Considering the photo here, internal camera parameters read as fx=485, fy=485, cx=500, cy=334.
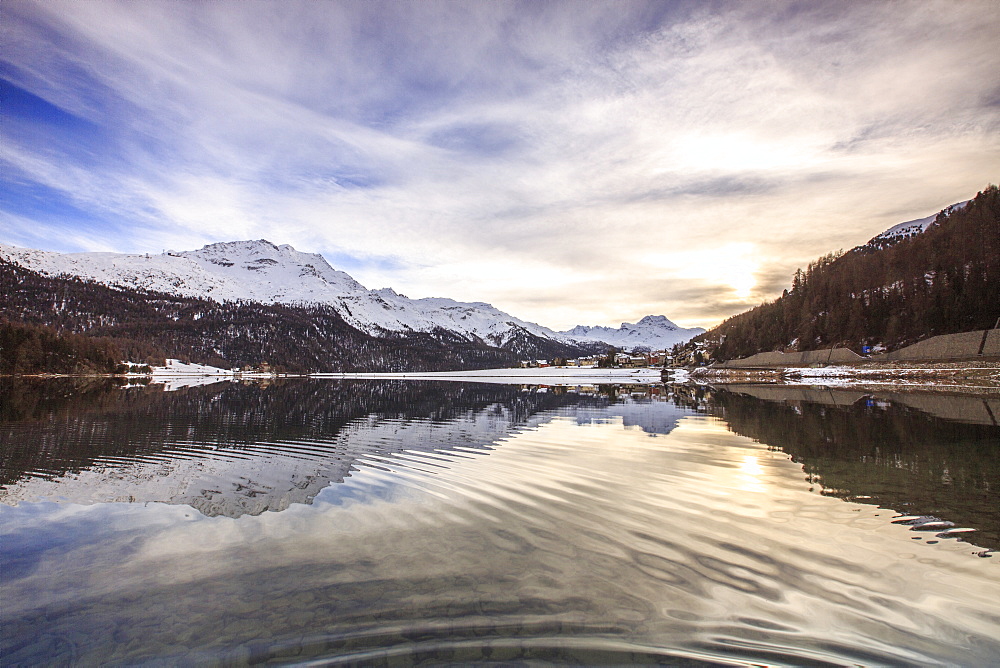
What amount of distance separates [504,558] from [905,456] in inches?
683

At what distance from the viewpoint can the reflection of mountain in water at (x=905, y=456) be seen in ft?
38.4

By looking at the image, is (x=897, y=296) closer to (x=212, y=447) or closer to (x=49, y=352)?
(x=212, y=447)

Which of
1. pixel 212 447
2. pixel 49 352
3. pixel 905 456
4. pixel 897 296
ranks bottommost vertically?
pixel 212 447

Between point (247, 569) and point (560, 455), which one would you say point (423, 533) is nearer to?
point (247, 569)

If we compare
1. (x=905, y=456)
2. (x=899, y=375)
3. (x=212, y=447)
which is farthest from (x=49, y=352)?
(x=899, y=375)

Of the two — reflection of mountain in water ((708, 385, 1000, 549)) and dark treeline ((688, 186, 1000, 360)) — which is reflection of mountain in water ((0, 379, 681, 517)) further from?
dark treeline ((688, 186, 1000, 360))

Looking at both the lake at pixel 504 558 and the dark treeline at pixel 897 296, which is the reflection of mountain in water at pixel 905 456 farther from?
the dark treeline at pixel 897 296

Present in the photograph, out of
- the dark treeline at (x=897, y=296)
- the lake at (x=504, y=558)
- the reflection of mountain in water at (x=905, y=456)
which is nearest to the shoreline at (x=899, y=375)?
the dark treeline at (x=897, y=296)

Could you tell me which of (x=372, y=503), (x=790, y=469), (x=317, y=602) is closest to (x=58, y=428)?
(x=372, y=503)

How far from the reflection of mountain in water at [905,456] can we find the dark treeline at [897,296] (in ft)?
323

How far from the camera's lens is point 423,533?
34.1 ft

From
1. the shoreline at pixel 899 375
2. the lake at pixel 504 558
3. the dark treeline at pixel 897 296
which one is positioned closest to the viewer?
the lake at pixel 504 558

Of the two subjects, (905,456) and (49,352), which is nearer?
(905,456)

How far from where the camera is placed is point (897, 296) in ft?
419
